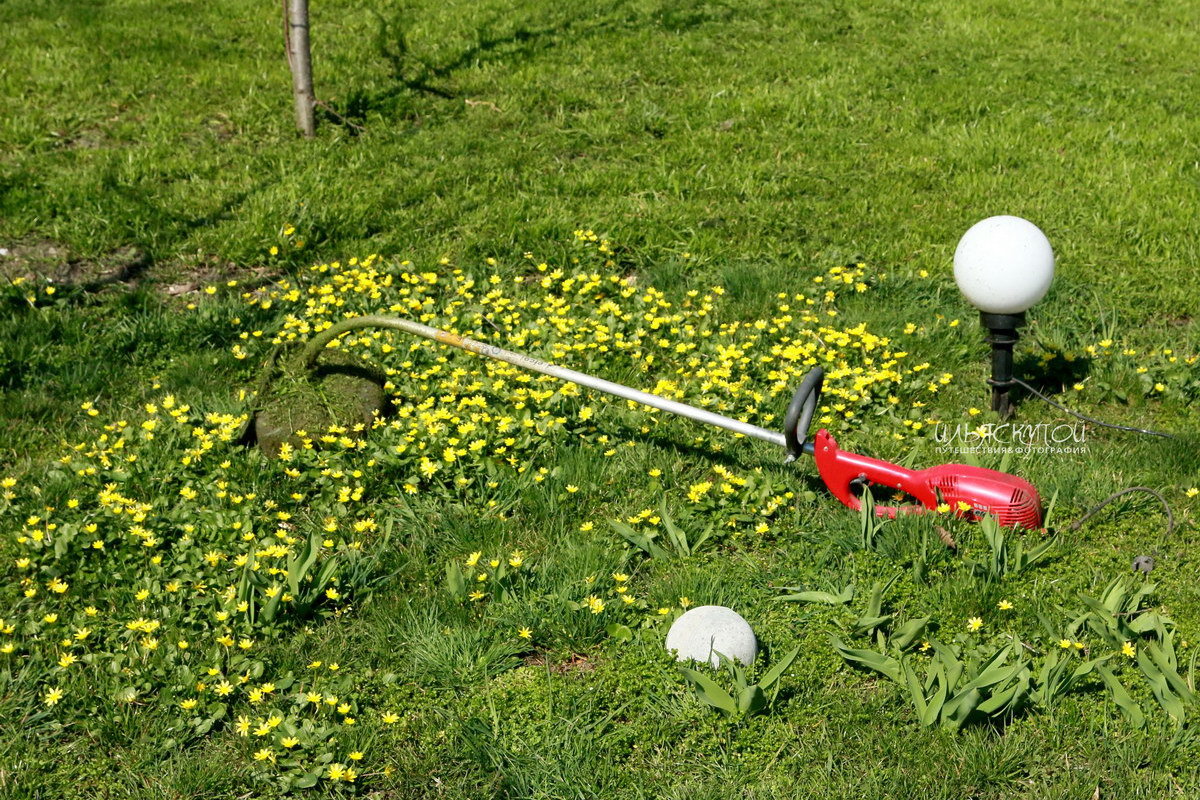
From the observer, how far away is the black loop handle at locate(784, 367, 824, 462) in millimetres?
3480

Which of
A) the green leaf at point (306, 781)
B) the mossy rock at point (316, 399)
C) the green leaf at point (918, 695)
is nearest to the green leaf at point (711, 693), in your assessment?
the green leaf at point (918, 695)

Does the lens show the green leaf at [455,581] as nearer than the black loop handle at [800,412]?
No

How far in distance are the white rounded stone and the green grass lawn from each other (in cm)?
10

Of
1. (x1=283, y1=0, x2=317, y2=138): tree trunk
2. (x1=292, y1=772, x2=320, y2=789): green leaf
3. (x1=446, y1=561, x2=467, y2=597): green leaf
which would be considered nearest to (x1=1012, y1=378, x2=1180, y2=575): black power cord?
(x1=446, y1=561, x2=467, y2=597): green leaf

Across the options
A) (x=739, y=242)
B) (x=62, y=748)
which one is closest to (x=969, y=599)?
(x=62, y=748)

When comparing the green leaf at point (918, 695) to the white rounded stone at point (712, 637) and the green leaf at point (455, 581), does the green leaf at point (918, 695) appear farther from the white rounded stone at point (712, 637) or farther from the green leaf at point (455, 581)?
the green leaf at point (455, 581)

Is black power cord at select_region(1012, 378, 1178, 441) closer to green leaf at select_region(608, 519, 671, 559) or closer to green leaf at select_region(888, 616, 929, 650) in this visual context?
green leaf at select_region(888, 616, 929, 650)

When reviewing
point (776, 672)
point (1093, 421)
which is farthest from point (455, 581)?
point (1093, 421)

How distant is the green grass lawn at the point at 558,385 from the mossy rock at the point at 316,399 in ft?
0.43

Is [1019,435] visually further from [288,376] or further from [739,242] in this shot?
[288,376]

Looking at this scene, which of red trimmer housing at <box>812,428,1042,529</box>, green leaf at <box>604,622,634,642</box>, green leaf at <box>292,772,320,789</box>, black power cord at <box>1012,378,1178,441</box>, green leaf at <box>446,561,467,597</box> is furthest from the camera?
black power cord at <box>1012,378,1178,441</box>

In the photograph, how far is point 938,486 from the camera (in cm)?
379

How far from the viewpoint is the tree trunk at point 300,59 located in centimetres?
643

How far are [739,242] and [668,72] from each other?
2.45 meters
